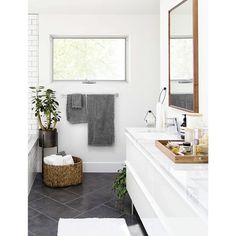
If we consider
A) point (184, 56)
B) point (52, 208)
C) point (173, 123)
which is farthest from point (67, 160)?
point (184, 56)

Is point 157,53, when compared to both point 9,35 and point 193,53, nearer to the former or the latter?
point 193,53

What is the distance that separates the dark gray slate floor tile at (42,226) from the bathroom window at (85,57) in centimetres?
232

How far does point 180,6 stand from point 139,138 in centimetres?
125

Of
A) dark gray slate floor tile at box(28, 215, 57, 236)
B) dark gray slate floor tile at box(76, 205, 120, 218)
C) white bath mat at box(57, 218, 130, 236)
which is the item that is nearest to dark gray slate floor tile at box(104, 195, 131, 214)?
dark gray slate floor tile at box(76, 205, 120, 218)

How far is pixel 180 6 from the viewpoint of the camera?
3.07 meters

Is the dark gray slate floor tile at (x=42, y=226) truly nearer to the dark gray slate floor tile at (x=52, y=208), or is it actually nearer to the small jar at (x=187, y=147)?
the dark gray slate floor tile at (x=52, y=208)

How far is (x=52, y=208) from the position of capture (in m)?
3.51

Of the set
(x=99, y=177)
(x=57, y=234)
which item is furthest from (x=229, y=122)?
(x=99, y=177)

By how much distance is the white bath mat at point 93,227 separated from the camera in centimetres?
291

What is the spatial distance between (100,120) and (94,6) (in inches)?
61.2

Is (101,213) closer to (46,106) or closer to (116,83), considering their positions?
(46,106)

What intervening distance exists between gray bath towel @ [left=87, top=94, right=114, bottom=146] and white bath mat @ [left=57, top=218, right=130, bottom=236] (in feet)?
5.95

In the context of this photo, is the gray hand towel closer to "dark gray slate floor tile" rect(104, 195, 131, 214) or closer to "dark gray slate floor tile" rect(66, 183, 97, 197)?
"dark gray slate floor tile" rect(66, 183, 97, 197)

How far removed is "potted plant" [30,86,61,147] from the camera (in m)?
4.50
